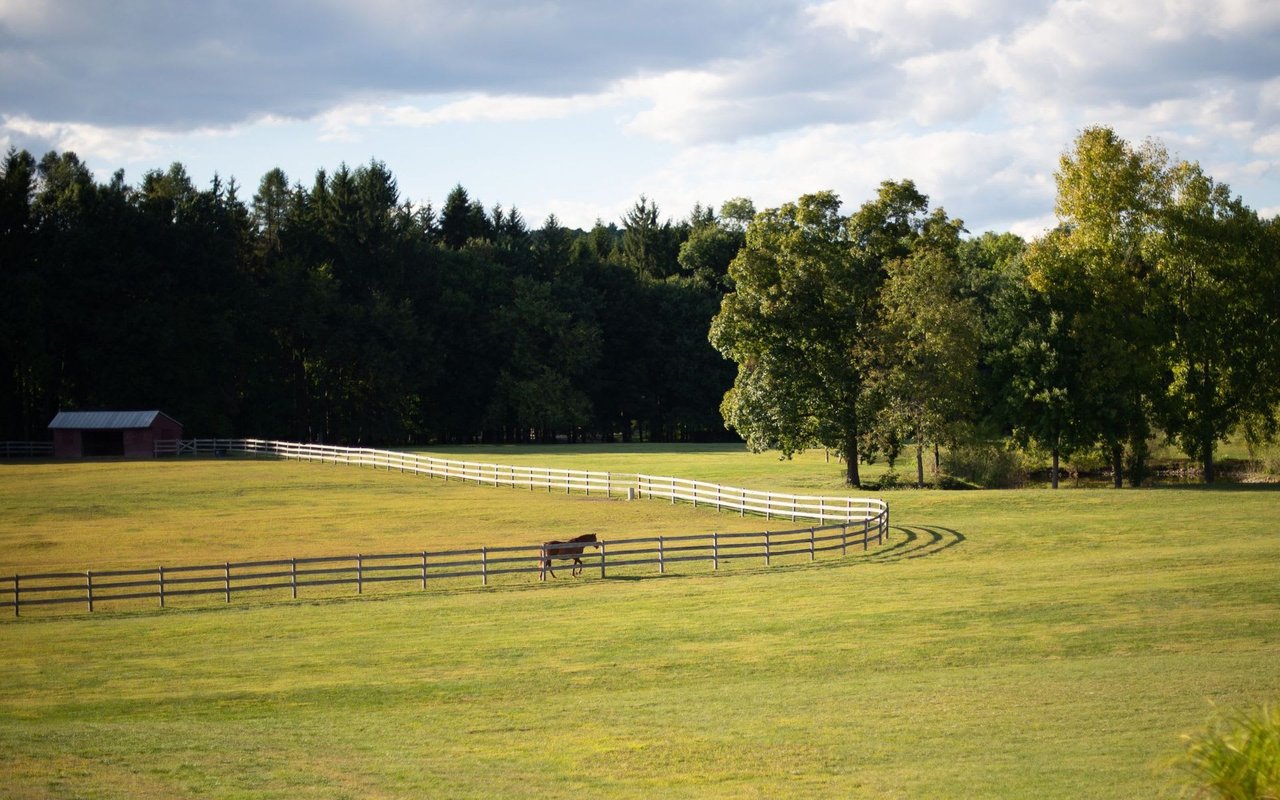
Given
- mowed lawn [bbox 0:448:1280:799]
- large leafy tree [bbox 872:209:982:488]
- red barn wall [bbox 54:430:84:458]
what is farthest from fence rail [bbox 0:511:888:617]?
red barn wall [bbox 54:430:84:458]

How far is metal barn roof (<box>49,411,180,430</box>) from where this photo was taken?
254 ft

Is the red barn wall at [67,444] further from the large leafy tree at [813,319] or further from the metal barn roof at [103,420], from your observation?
the large leafy tree at [813,319]

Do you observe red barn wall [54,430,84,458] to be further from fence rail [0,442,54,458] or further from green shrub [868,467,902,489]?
green shrub [868,467,902,489]

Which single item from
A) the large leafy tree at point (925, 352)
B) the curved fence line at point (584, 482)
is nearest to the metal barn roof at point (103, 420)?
the curved fence line at point (584, 482)

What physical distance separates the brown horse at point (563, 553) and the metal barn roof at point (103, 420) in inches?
2156

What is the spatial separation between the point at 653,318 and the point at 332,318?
31.7 m

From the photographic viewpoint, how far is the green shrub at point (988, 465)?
2264 inches

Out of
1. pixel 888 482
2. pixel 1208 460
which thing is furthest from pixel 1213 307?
pixel 888 482

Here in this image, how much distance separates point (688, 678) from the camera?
18.2 metres

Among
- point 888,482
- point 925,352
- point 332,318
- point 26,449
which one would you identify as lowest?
point 888,482

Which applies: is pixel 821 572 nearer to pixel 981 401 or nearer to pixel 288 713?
pixel 288 713

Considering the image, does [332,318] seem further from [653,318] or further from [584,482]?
[584,482]

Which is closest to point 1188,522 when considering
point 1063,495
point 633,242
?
point 1063,495

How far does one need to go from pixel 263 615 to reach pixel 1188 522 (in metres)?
30.0
